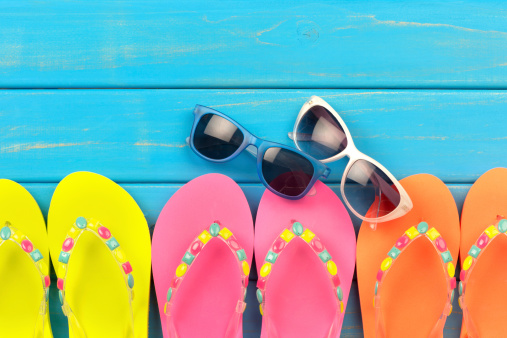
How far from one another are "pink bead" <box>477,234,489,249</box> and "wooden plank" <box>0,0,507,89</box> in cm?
30

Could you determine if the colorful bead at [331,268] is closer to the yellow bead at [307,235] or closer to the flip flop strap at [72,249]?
the yellow bead at [307,235]

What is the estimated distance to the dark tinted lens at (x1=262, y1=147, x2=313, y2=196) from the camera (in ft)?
2.29

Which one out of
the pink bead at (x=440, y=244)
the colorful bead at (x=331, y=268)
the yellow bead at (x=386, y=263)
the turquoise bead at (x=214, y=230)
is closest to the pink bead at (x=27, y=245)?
the turquoise bead at (x=214, y=230)

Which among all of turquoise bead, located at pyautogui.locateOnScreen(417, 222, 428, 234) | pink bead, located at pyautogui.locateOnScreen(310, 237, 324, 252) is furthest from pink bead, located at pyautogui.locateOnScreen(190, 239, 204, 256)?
turquoise bead, located at pyautogui.locateOnScreen(417, 222, 428, 234)

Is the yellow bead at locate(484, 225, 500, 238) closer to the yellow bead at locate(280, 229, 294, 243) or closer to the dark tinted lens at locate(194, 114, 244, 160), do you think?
the yellow bead at locate(280, 229, 294, 243)

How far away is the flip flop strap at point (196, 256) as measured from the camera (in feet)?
2.28

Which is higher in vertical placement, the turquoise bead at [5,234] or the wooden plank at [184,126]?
the wooden plank at [184,126]

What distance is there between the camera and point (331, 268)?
2.30 feet

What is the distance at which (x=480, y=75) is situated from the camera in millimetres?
742

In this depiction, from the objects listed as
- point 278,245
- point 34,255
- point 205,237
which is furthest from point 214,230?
point 34,255

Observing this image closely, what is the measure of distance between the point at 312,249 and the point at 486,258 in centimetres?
35

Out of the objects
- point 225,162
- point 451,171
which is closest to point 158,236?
point 225,162

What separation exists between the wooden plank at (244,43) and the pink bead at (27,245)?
Answer: 0.97ft

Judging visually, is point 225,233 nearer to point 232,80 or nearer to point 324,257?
point 324,257
